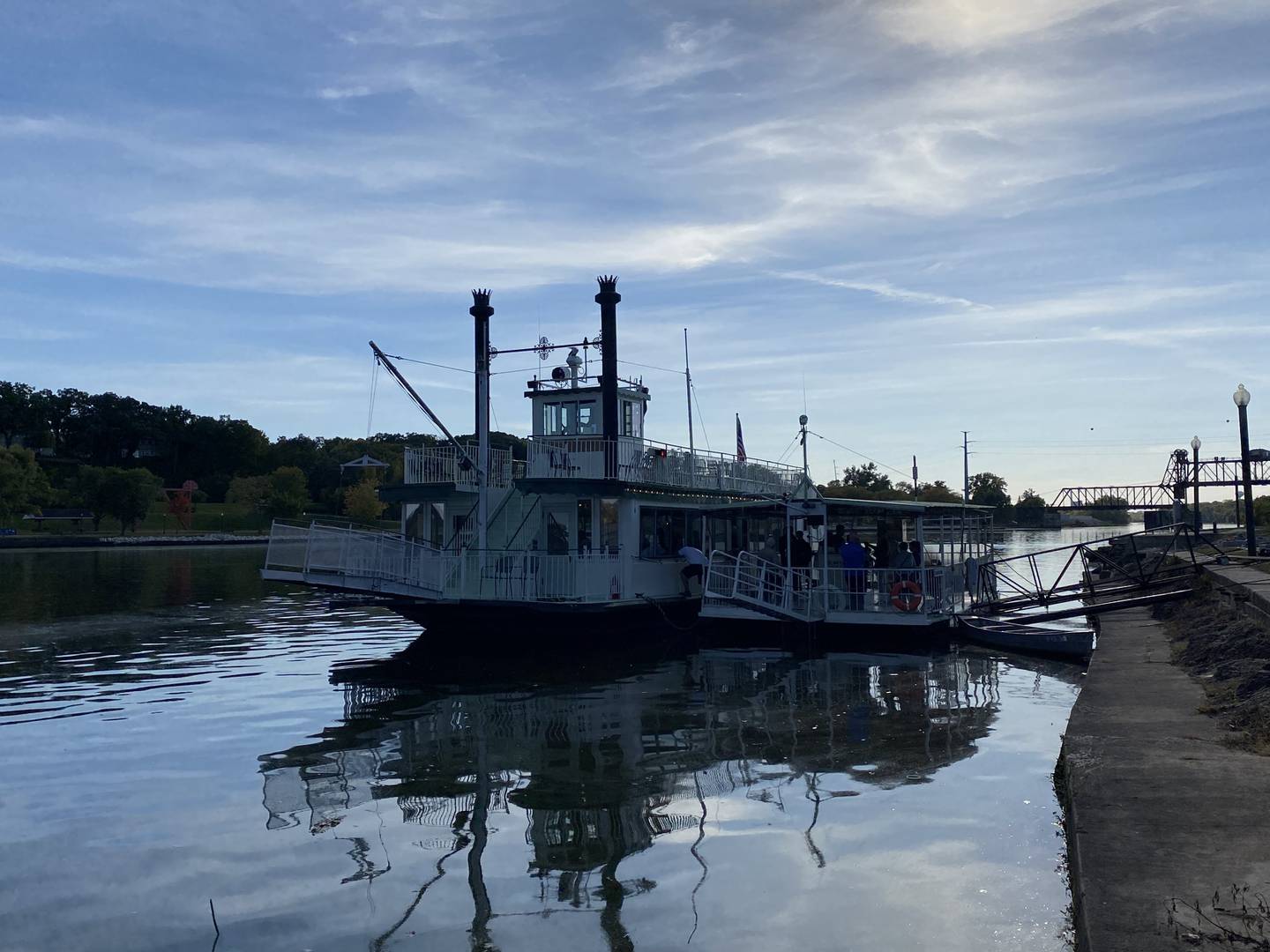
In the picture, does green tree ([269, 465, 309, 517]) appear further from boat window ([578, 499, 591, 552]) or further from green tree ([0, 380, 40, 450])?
boat window ([578, 499, 591, 552])

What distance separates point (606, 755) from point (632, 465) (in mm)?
12738

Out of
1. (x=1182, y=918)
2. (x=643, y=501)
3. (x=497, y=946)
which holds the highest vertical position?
(x=643, y=501)

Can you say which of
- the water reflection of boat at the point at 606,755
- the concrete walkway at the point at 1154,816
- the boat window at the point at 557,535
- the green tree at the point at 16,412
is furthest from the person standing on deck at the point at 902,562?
the green tree at the point at 16,412

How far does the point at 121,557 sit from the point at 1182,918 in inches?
2751

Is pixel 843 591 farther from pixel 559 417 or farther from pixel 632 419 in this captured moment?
pixel 559 417

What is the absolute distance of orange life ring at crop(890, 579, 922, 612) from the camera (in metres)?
22.5

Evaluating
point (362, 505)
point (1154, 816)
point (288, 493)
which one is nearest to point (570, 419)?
point (1154, 816)

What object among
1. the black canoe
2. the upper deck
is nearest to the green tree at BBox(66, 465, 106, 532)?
the upper deck

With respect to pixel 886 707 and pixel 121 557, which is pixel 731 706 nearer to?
pixel 886 707

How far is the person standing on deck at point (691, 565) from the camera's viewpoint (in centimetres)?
2617

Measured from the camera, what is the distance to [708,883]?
27.0 ft

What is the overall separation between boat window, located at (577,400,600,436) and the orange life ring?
28.5 ft

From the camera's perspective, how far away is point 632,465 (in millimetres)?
25000

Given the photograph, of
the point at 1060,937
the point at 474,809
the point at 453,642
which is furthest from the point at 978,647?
the point at 1060,937
